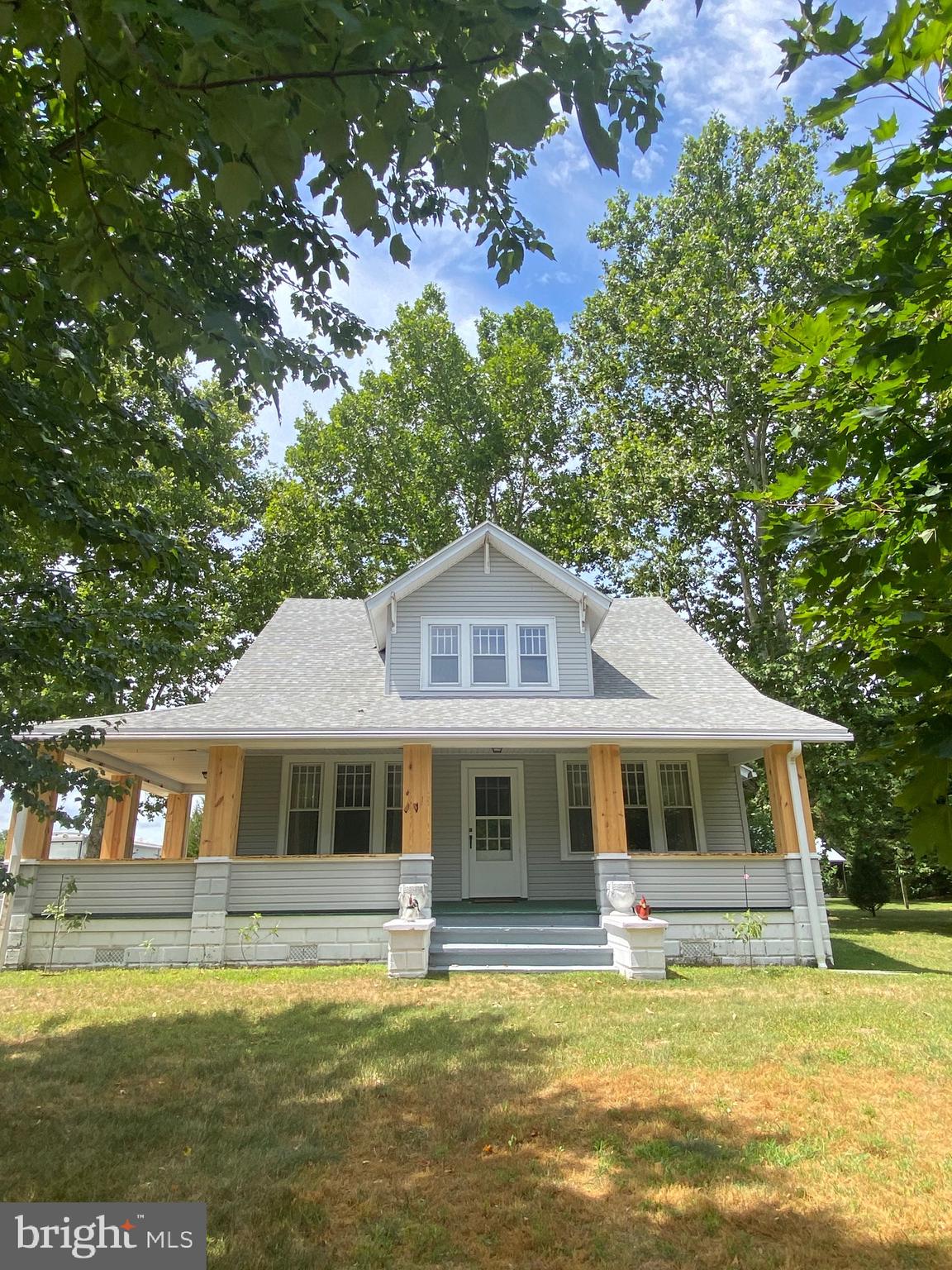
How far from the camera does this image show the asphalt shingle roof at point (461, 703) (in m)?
11.0

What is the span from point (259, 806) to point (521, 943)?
539 centimetres

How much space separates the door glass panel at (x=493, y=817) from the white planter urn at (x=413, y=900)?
2.66 meters

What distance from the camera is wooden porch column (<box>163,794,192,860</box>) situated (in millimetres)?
16922

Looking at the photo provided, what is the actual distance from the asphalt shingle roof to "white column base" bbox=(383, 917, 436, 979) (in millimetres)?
2652

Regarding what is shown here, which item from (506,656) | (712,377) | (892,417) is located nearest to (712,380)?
(712,377)

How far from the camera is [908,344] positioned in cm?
265

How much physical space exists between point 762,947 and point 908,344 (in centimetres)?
1007

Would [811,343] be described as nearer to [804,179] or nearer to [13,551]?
[13,551]

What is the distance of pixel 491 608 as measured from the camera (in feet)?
44.6

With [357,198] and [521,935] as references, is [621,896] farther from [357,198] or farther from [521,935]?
[357,198]

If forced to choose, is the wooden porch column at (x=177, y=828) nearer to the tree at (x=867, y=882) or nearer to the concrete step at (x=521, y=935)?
the concrete step at (x=521, y=935)

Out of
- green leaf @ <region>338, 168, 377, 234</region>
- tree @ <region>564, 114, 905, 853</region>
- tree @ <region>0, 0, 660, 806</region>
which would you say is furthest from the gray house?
green leaf @ <region>338, 168, 377, 234</region>

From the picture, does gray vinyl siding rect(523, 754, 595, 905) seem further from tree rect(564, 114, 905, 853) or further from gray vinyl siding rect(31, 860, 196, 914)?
tree rect(564, 114, 905, 853)

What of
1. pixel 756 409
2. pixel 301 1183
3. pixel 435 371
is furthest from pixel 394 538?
pixel 301 1183
